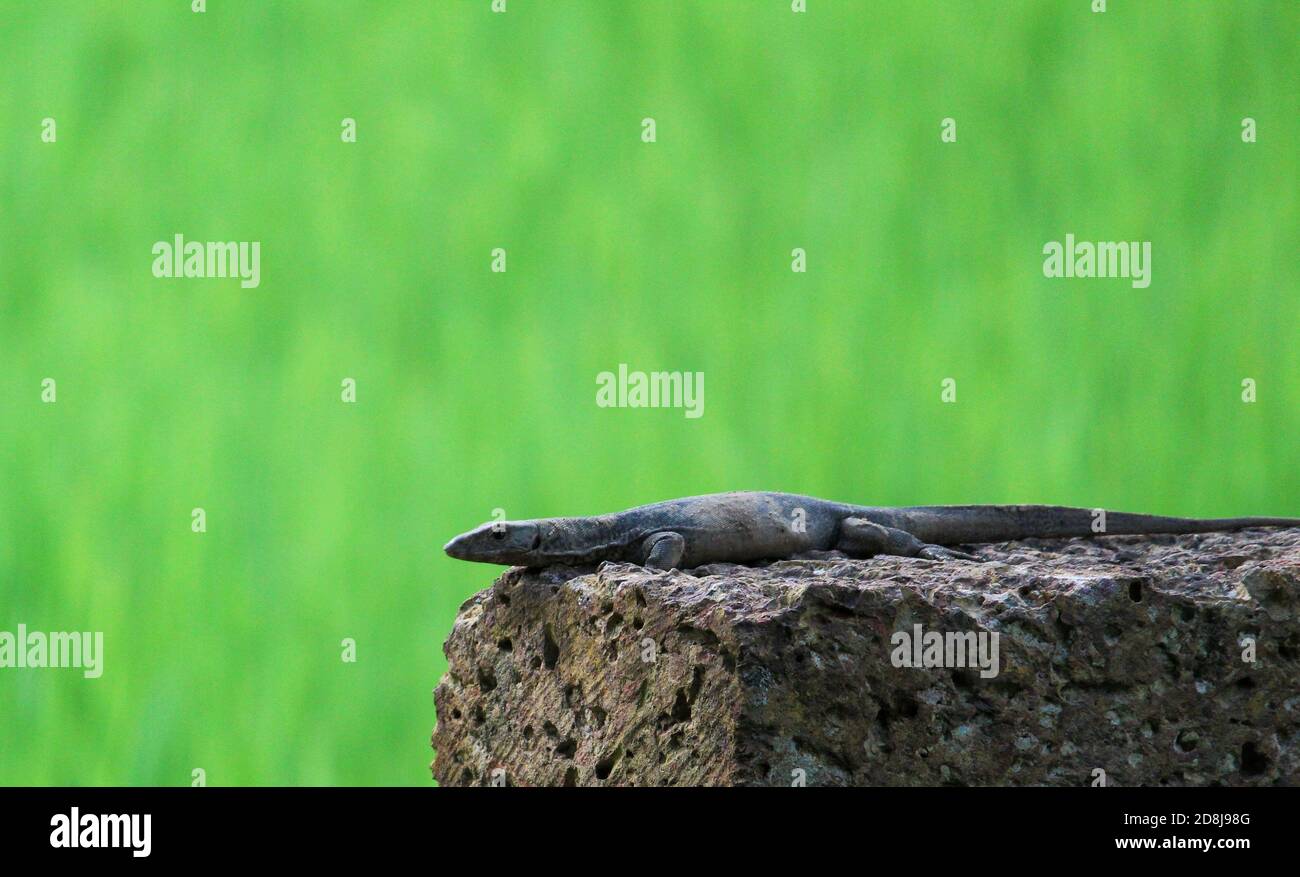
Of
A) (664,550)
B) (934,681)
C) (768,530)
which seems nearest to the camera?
(934,681)

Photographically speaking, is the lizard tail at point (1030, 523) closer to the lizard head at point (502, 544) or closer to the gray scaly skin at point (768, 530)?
the gray scaly skin at point (768, 530)

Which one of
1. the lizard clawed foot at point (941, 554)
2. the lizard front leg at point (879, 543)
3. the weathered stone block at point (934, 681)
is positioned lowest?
the weathered stone block at point (934, 681)

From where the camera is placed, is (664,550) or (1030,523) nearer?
(664,550)

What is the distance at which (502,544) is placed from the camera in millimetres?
4238

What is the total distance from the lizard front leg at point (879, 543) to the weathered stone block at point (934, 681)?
856 millimetres

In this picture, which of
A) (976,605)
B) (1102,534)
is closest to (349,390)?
(1102,534)

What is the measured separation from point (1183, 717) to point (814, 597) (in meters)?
0.96

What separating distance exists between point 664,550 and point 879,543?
82 cm

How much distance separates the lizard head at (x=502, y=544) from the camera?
4242 millimetres

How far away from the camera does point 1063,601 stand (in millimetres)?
3623
